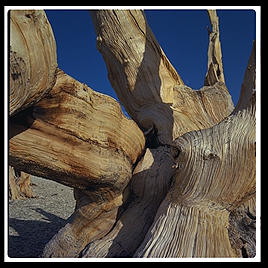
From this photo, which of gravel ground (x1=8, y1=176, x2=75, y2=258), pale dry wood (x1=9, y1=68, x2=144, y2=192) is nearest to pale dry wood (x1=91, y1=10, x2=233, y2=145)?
pale dry wood (x1=9, y1=68, x2=144, y2=192)

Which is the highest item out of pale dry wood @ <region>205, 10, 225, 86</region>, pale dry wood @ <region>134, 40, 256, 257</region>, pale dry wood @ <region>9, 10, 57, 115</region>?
pale dry wood @ <region>205, 10, 225, 86</region>

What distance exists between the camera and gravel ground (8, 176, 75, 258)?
337cm

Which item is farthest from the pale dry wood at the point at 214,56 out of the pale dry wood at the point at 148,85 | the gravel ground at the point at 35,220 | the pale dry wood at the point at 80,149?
the gravel ground at the point at 35,220

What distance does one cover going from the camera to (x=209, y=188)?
196 cm

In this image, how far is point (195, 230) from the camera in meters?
1.82

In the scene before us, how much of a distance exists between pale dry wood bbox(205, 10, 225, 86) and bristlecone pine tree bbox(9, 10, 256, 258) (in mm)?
622

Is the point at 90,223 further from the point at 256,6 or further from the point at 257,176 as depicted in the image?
the point at 256,6

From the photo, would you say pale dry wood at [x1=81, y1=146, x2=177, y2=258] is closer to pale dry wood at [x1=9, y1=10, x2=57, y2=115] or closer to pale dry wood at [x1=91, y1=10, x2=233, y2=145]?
pale dry wood at [x1=91, y1=10, x2=233, y2=145]

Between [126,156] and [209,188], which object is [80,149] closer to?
[126,156]

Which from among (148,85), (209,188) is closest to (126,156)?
(209,188)

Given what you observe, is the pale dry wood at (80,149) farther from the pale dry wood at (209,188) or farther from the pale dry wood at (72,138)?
the pale dry wood at (209,188)

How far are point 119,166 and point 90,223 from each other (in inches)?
20.1

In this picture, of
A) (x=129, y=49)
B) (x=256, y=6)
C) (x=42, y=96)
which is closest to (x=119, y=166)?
(x=42, y=96)

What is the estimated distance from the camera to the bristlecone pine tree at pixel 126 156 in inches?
69.0
